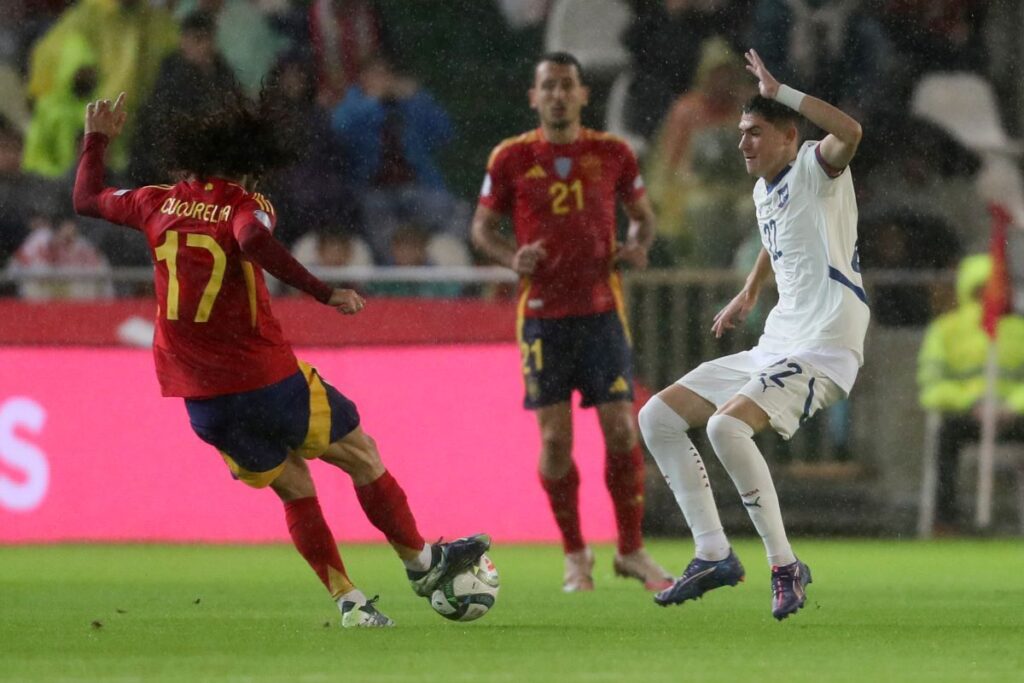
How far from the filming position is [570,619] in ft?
23.8

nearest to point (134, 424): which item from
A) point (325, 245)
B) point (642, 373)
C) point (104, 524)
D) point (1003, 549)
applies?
point (104, 524)

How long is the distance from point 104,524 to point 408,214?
3.08m

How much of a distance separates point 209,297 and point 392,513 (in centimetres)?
94

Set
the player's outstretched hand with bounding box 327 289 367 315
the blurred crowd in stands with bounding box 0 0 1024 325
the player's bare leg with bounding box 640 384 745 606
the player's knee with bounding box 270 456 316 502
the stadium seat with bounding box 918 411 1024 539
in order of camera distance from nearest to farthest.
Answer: the player's outstretched hand with bounding box 327 289 367 315, the player's knee with bounding box 270 456 316 502, the player's bare leg with bounding box 640 384 745 606, the stadium seat with bounding box 918 411 1024 539, the blurred crowd in stands with bounding box 0 0 1024 325

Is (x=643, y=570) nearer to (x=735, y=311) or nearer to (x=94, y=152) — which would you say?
(x=735, y=311)

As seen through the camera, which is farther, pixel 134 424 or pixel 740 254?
pixel 740 254

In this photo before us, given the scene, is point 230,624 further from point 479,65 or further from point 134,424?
point 479,65

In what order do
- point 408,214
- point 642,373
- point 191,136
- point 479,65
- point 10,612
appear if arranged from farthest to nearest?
point 479,65
point 408,214
point 642,373
point 10,612
point 191,136

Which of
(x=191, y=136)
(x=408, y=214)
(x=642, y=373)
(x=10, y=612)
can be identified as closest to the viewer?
(x=191, y=136)

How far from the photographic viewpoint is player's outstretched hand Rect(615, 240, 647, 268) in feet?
29.2

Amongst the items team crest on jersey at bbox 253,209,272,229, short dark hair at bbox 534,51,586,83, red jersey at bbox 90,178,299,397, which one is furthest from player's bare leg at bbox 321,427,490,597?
short dark hair at bbox 534,51,586,83

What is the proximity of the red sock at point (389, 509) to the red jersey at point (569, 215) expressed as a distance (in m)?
2.09

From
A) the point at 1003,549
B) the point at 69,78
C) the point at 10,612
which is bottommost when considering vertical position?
the point at 1003,549

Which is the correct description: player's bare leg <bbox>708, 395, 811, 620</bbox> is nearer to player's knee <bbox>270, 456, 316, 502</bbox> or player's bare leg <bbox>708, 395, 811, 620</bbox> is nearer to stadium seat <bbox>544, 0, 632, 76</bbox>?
player's knee <bbox>270, 456, 316, 502</bbox>
